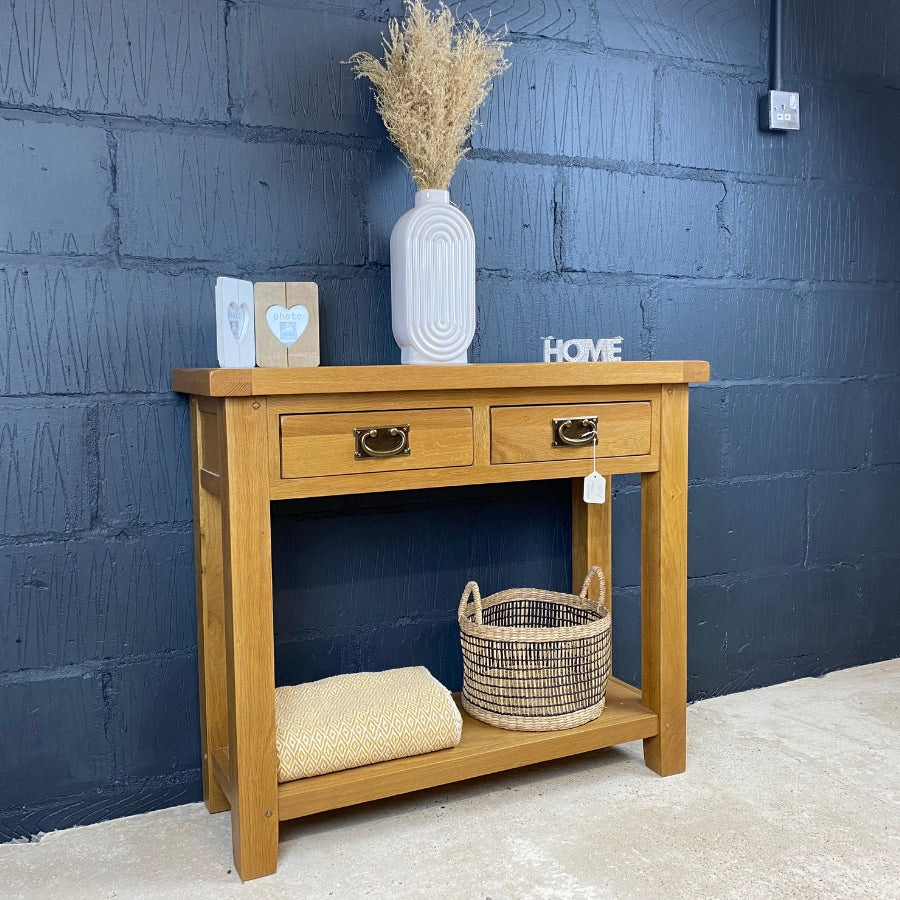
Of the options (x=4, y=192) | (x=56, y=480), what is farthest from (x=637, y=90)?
(x=56, y=480)

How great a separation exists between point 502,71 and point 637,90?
469 mm

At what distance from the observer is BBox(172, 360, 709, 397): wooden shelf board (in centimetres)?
163

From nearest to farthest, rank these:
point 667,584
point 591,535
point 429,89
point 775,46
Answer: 1. point 429,89
2. point 667,584
3. point 591,535
4. point 775,46

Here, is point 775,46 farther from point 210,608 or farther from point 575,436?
point 210,608

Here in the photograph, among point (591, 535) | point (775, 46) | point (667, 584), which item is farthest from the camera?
point (775, 46)

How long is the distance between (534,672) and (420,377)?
680mm

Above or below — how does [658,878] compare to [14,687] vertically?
below

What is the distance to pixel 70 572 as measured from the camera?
6.28ft

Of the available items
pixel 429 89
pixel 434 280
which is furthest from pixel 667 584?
pixel 429 89

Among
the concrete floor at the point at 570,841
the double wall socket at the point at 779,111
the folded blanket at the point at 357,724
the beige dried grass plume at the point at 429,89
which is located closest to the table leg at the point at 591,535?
the concrete floor at the point at 570,841

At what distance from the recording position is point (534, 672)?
6.52 ft

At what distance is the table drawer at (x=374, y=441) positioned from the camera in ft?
5.58

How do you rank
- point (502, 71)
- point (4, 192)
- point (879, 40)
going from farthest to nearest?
point (879, 40) < point (502, 71) < point (4, 192)

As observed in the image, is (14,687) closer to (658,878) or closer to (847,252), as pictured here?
(658,878)
